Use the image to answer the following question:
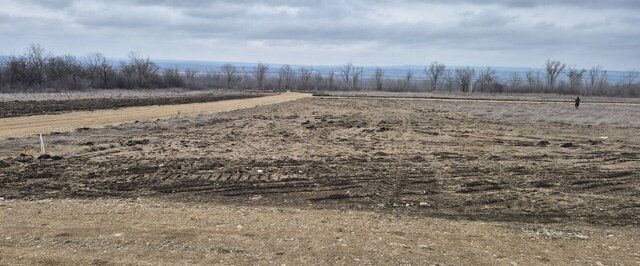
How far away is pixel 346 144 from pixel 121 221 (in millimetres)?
11233

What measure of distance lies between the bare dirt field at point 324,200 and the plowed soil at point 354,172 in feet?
0.15

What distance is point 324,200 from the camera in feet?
31.0

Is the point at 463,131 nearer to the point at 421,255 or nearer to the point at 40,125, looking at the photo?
the point at 421,255

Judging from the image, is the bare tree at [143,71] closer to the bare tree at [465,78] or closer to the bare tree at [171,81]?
the bare tree at [171,81]

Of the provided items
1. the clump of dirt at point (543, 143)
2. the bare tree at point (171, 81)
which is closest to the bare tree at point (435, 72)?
the bare tree at point (171, 81)

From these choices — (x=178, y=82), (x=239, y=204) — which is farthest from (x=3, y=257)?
(x=178, y=82)

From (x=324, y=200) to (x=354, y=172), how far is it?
112 inches

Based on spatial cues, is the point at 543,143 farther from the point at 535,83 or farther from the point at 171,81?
the point at 535,83

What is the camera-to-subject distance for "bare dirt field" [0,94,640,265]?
6.55m

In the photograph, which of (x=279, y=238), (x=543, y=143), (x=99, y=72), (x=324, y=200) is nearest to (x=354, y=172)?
(x=324, y=200)

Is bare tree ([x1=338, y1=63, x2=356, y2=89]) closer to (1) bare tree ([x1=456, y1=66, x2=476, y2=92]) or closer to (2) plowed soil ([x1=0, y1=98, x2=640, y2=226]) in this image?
(1) bare tree ([x1=456, y1=66, x2=476, y2=92])

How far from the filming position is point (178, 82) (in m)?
103

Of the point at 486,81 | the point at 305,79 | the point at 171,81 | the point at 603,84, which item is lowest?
the point at 603,84

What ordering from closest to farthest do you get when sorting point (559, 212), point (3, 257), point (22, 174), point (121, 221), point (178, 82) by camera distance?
point (3, 257)
point (121, 221)
point (559, 212)
point (22, 174)
point (178, 82)
